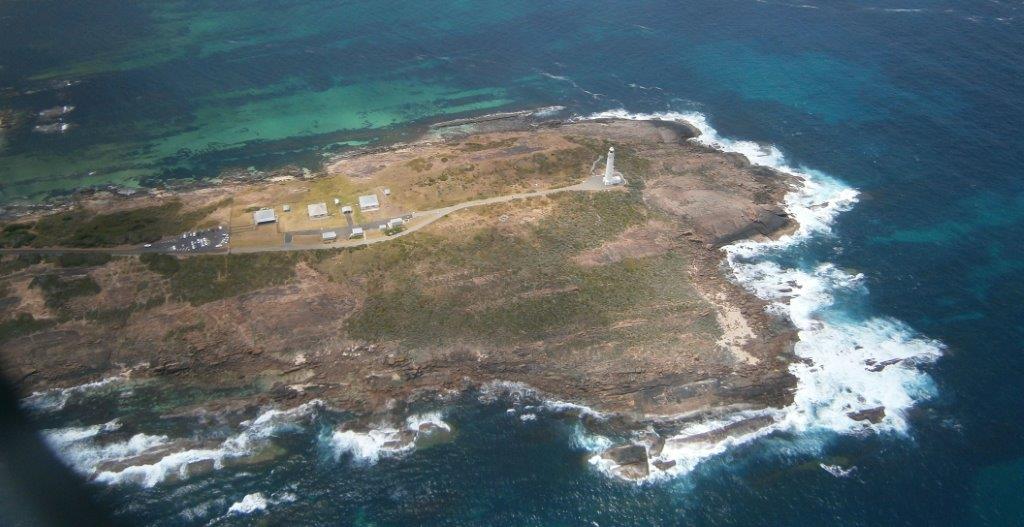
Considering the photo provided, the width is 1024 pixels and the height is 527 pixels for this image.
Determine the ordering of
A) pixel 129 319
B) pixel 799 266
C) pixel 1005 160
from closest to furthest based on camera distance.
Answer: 1. pixel 129 319
2. pixel 799 266
3. pixel 1005 160

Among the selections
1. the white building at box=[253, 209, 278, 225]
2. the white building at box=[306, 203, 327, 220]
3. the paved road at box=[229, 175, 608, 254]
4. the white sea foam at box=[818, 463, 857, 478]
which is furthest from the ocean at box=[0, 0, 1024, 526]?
the paved road at box=[229, 175, 608, 254]

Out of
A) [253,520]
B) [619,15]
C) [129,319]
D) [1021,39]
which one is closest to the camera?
[253,520]

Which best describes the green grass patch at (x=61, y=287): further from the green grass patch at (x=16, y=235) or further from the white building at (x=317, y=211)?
the white building at (x=317, y=211)

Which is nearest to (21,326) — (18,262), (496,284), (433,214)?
(18,262)

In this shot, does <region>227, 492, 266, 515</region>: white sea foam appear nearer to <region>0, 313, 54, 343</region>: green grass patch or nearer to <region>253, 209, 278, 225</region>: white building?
<region>0, 313, 54, 343</region>: green grass patch

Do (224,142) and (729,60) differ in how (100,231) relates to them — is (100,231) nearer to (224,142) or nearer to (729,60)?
(224,142)

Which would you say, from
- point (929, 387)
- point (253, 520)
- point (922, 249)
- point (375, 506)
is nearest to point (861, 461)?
point (929, 387)

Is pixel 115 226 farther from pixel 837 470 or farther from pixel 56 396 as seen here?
pixel 837 470

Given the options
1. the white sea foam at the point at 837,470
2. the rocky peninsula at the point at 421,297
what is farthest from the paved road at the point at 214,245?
the white sea foam at the point at 837,470
